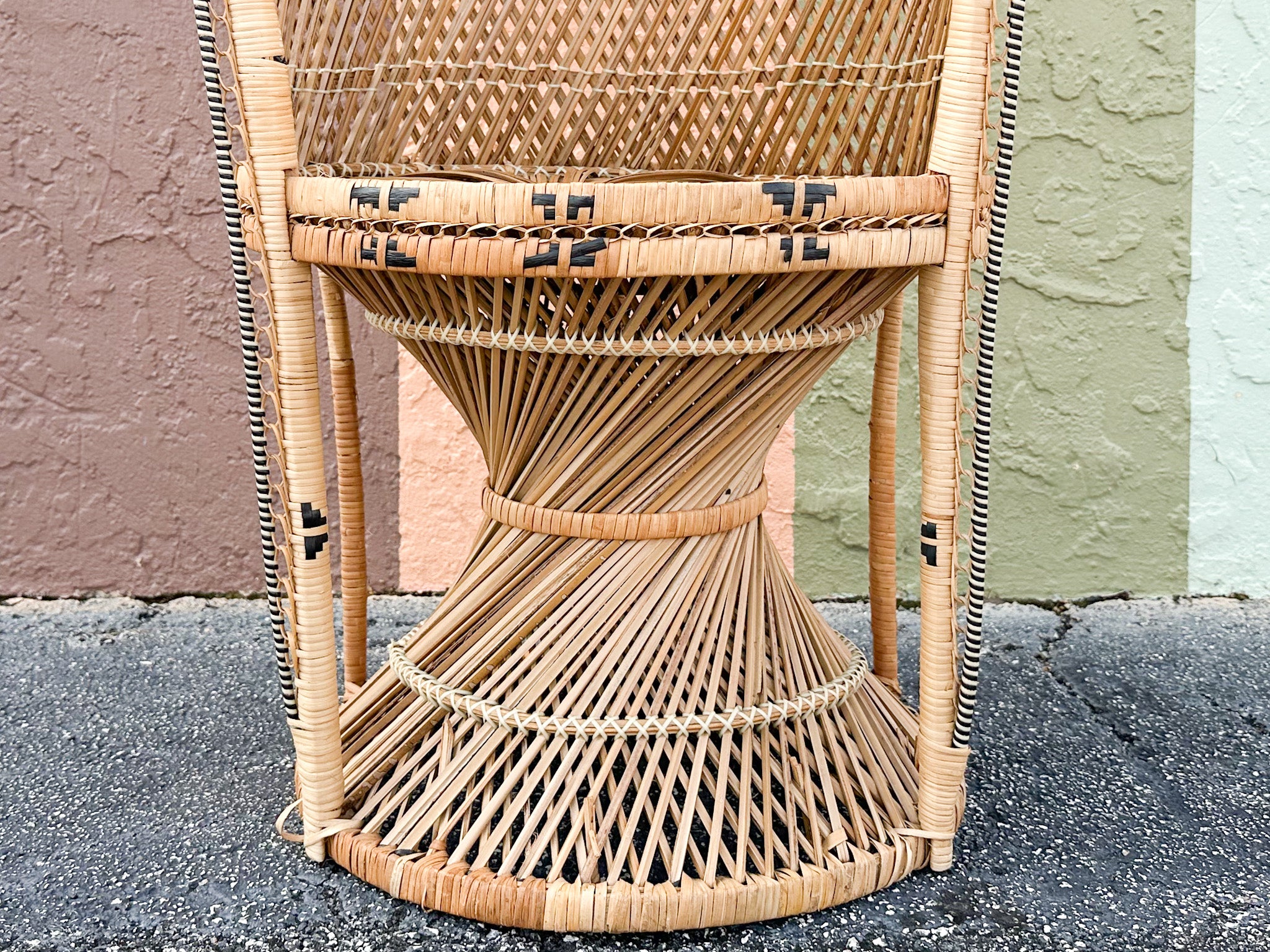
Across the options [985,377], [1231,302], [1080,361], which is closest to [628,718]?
[985,377]

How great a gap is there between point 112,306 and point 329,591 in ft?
3.35

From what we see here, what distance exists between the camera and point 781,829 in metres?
1.31

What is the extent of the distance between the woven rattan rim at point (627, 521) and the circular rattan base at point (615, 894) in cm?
35

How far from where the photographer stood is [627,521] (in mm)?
1252

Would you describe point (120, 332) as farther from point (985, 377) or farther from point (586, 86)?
point (985, 377)

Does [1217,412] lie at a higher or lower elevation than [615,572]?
higher

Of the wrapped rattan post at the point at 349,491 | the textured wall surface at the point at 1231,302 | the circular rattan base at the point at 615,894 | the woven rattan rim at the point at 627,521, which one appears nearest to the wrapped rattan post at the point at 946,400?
the circular rattan base at the point at 615,894

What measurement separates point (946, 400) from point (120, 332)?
4.71 feet

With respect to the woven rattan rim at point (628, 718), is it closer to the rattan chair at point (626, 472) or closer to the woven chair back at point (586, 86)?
the rattan chair at point (626, 472)

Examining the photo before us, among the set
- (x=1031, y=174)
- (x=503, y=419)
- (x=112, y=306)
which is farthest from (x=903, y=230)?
(x=112, y=306)

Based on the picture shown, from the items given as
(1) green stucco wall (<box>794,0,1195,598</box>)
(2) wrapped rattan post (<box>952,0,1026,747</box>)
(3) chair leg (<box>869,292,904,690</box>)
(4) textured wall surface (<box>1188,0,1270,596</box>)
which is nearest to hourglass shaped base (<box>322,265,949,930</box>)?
(2) wrapped rattan post (<box>952,0,1026,747</box>)

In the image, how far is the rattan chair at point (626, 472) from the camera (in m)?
1.07

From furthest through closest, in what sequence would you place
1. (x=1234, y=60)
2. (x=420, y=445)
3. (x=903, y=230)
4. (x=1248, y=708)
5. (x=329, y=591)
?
(x=420, y=445) < (x=1234, y=60) < (x=1248, y=708) < (x=329, y=591) < (x=903, y=230)

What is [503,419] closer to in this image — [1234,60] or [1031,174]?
[1031,174]
